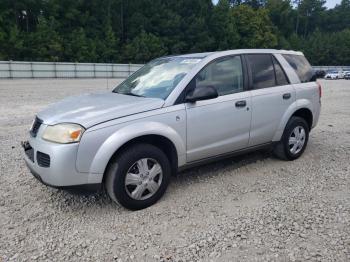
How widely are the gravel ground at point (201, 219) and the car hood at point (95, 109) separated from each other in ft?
3.45

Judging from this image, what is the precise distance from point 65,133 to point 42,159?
1.30 feet

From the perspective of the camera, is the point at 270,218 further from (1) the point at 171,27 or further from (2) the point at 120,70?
(1) the point at 171,27

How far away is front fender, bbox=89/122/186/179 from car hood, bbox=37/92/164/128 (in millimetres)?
178

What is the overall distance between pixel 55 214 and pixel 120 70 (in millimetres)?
35905

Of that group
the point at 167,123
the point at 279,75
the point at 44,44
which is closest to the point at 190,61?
the point at 167,123

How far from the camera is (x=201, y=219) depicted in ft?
11.7

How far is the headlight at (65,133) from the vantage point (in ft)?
10.8

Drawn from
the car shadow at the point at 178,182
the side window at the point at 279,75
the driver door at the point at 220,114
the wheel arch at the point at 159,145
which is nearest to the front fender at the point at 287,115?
the side window at the point at 279,75

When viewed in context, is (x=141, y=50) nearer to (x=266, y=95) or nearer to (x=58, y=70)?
(x=58, y=70)

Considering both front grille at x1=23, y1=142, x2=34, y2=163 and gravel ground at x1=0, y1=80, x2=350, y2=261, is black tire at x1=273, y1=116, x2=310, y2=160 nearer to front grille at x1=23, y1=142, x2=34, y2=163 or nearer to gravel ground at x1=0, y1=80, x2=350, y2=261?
gravel ground at x1=0, y1=80, x2=350, y2=261

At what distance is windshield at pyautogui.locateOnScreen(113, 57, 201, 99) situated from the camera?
413 cm

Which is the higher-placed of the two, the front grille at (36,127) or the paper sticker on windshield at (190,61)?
the paper sticker on windshield at (190,61)

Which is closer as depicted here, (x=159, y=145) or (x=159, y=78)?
(x=159, y=145)

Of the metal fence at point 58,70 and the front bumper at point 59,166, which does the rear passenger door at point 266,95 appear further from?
the metal fence at point 58,70
